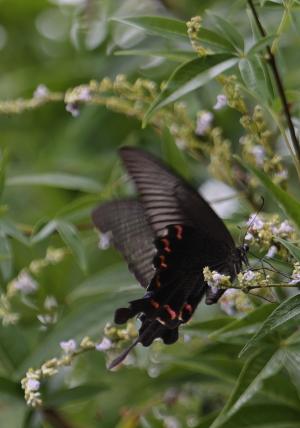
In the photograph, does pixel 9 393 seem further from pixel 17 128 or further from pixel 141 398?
pixel 17 128

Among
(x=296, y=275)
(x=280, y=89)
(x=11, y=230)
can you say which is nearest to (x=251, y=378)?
(x=296, y=275)

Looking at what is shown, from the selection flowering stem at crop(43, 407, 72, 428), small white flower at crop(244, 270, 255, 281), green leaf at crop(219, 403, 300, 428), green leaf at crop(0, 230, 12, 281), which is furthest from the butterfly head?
flowering stem at crop(43, 407, 72, 428)

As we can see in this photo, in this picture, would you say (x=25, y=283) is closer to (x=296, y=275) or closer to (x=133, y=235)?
(x=133, y=235)

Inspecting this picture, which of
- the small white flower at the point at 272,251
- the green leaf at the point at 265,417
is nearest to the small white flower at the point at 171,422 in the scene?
the green leaf at the point at 265,417

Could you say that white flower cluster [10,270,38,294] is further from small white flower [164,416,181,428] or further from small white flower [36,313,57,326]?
small white flower [164,416,181,428]

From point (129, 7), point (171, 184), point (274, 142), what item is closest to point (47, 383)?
point (171, 184)
